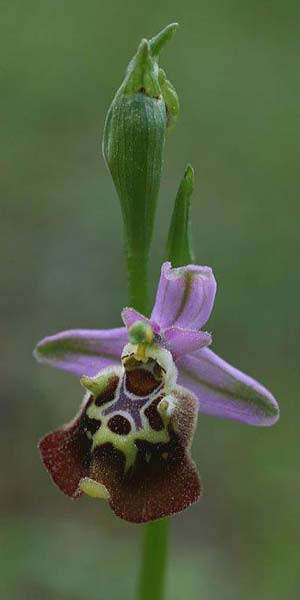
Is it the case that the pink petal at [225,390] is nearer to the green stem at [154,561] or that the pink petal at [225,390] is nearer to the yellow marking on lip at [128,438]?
the yellow marking on lip at [128,438]

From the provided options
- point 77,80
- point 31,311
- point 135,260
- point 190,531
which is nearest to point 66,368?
point 135,260

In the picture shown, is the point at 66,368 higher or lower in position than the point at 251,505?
higher

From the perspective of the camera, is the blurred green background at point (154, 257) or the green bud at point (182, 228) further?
the blurred green background at point (154, 257)

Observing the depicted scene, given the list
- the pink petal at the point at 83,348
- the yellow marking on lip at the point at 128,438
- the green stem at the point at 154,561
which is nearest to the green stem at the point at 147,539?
the green stem at the point at 154,561

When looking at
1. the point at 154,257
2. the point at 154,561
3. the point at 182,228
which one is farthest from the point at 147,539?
the point at 154,257

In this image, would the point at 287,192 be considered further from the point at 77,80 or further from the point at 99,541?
the point at 99,541

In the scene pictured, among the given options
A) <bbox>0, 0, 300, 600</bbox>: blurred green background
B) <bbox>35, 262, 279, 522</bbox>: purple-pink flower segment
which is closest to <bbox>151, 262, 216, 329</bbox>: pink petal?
<bbox>35, 262, 279, 522</bbox>: purple-pink flower segment
